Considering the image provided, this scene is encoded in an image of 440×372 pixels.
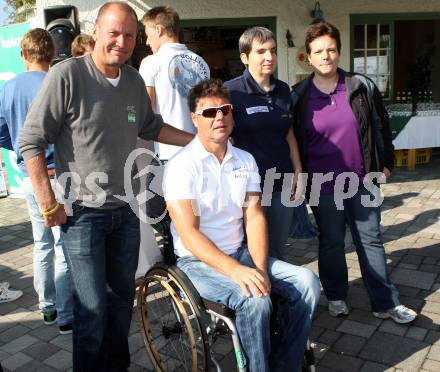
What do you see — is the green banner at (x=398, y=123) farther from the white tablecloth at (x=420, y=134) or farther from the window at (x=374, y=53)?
the window at (x=374, y=53)

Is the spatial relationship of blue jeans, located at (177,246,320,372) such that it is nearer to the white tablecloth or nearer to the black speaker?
Result: the black speaker

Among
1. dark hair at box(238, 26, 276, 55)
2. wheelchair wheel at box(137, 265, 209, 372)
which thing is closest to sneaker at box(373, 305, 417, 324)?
wheelchair wheel at box(137, 265, 209, 372)

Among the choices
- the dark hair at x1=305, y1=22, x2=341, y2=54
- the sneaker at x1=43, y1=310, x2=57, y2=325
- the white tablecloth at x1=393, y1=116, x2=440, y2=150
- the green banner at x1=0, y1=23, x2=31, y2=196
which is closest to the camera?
the dark hair at x1=305, y1=22, x2=341, y2=54

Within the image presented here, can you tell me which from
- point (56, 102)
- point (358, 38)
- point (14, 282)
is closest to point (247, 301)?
point (56, 102)

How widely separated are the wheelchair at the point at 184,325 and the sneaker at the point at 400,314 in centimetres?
95

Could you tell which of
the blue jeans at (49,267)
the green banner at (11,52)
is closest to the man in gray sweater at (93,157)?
the blue jeans at (49,267)

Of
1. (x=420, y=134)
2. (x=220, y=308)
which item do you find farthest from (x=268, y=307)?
(x=420, y=134)

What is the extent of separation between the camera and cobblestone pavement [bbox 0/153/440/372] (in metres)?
2.85

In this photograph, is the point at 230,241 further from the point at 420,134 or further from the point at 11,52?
the point at 420,134

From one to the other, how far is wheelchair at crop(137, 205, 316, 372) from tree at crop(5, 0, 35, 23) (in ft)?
31.5

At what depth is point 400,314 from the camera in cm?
317

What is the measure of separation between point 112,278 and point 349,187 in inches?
62.0

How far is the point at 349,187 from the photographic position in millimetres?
3127

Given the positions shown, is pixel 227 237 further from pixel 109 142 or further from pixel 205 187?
pixel 109 142
